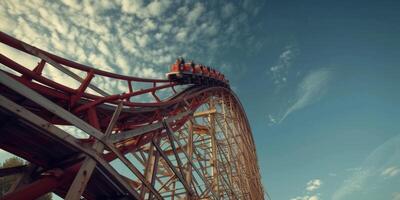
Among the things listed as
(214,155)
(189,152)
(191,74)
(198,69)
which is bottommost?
(189,152)

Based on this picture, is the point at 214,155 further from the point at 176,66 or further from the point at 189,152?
the point at 176,66

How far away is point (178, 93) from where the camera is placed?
10.3 m

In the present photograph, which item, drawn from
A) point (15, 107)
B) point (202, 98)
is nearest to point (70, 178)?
point (15, 107)

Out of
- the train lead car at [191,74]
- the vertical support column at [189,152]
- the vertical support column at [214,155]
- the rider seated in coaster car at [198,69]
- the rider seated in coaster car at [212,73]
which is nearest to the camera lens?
the vertical support column at [189,152]

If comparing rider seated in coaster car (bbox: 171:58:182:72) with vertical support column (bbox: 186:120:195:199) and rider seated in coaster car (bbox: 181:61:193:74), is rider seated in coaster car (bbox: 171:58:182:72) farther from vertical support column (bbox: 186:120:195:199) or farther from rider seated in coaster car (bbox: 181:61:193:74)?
vertical support column (bbox: 186:120:195:199)

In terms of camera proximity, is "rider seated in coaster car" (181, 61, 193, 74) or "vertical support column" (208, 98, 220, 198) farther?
"rider seated in coaster car" (181, 61, 193, 74)

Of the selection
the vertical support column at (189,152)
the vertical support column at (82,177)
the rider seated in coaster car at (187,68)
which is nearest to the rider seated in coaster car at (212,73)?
the rider seated in coaster car at (187,68)

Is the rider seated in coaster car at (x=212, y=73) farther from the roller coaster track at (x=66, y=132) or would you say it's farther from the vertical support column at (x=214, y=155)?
the roller coaster track at (x=66, y=132)

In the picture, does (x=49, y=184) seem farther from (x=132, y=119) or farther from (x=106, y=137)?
(x=132, y=119)

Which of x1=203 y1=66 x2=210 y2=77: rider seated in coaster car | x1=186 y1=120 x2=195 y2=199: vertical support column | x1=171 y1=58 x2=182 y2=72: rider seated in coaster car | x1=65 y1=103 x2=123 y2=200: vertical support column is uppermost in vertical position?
x1=203 y1=66 x2=210 y2=77: rider seated in coaster car

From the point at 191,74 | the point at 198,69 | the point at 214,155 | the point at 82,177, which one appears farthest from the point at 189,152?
the point at 82,177

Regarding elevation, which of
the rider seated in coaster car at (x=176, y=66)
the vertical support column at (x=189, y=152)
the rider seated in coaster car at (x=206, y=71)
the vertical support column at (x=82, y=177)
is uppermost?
the rider seated in coaster car at (x=206, y=71)

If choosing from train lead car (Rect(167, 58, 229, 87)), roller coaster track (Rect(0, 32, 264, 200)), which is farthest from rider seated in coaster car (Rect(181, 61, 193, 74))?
roller coaster track (Rect(0, 32, 264, 200))

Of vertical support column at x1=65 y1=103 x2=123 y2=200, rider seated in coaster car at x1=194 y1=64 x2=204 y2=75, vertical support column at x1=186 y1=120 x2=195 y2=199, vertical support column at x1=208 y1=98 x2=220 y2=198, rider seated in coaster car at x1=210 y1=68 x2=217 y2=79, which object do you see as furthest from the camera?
rider seated in coaster car at x1=210 y1=68 x2=217 y2=79
